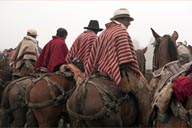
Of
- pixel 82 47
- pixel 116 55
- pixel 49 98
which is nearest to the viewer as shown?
pixel 116 55

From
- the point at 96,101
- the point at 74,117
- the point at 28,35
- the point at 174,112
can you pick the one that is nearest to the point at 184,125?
the point at 174,112

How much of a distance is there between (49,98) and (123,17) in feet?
7.14

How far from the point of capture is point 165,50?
20.8ft

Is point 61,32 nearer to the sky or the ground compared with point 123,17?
nearer to the ground

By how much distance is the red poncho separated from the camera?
8.22 metres

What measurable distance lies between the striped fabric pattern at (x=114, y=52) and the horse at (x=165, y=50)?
511 millimetres

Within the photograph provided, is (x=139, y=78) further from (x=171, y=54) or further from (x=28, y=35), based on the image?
(x=28, y=35)

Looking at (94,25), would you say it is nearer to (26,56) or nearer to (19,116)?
(26,56)

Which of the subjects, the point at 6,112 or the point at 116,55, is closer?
the point at 116,55

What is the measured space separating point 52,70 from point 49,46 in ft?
1.94

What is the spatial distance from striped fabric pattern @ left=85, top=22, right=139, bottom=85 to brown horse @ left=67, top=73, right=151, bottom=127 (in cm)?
16

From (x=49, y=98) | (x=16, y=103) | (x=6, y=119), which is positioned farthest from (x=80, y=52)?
(x=6, y=119)

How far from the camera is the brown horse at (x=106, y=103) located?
18.7 feet

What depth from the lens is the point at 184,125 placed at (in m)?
4.68
